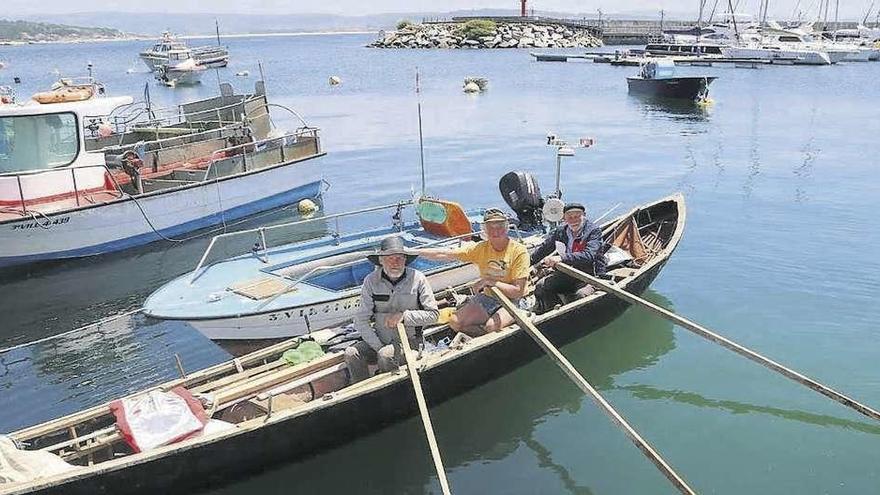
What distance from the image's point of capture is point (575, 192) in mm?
22484

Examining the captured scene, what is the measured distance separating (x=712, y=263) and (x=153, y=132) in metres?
17.2

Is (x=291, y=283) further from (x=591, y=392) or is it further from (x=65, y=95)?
(x=65, y=95)

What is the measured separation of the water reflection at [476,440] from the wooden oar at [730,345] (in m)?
1.46

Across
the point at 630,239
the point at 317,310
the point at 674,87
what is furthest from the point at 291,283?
the point at 674,87

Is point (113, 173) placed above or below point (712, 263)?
above

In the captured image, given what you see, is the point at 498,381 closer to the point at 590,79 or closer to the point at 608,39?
the point at 590,79

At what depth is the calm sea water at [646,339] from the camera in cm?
873

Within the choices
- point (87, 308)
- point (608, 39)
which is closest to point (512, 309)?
point (87, 308)

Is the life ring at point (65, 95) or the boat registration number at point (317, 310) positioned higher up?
the life ring at point (65, 95)

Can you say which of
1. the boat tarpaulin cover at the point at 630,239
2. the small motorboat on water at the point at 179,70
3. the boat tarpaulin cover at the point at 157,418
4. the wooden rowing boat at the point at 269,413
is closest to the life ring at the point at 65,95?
the wooden rowing boat at the point at 269,413

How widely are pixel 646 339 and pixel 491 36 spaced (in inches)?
3746

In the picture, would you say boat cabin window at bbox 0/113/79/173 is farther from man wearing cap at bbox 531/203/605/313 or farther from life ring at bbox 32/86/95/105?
man wearing cap at bbox 531/203/605/313

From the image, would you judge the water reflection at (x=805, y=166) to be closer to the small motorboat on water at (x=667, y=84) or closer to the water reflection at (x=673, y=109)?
Answer: the water reflection at (x=673, y=109)

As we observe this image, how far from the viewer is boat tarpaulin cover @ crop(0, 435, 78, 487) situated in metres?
6.79
